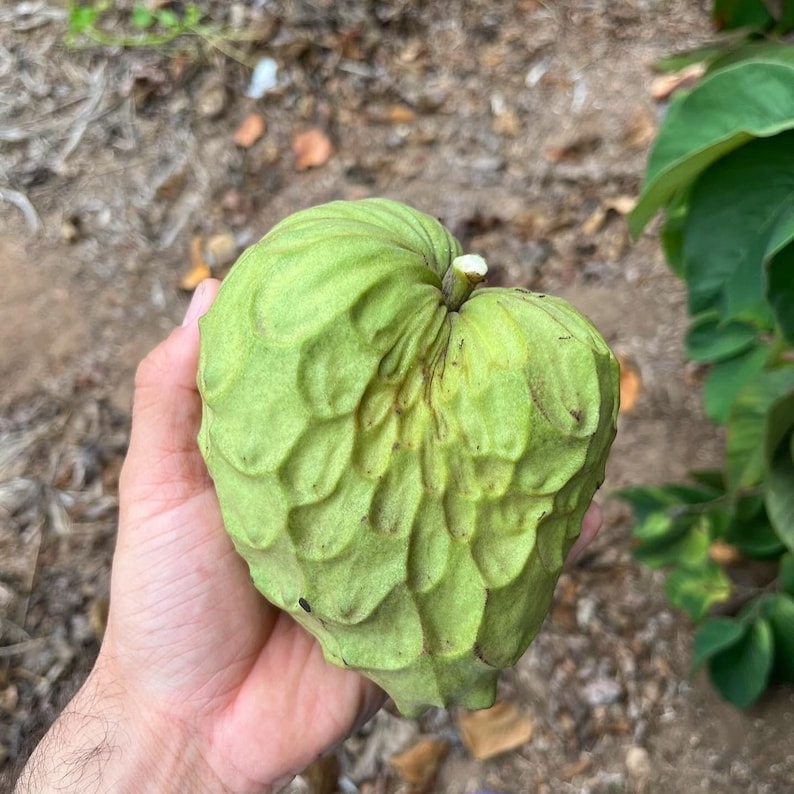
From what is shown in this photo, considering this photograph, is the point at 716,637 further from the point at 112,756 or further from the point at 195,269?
the point at 195,269

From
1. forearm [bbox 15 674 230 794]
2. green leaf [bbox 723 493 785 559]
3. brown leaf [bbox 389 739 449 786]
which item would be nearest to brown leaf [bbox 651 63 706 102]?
green leaf [bbox 723 493 785 559]

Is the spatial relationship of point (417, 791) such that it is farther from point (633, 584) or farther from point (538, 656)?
point (633, 584)

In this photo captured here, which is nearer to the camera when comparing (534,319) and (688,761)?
(534,319)

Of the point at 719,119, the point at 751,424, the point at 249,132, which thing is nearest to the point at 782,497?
the point at 751,424

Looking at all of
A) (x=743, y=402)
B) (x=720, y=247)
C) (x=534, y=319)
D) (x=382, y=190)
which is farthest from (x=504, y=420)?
(x=382, y=190)

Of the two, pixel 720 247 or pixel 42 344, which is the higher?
pixel 720 247

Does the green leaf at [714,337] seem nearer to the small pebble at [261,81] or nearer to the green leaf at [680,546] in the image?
the green leaf at [680,546]

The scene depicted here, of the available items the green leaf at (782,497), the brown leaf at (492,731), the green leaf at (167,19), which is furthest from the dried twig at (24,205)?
the green leaf at (782,497)
